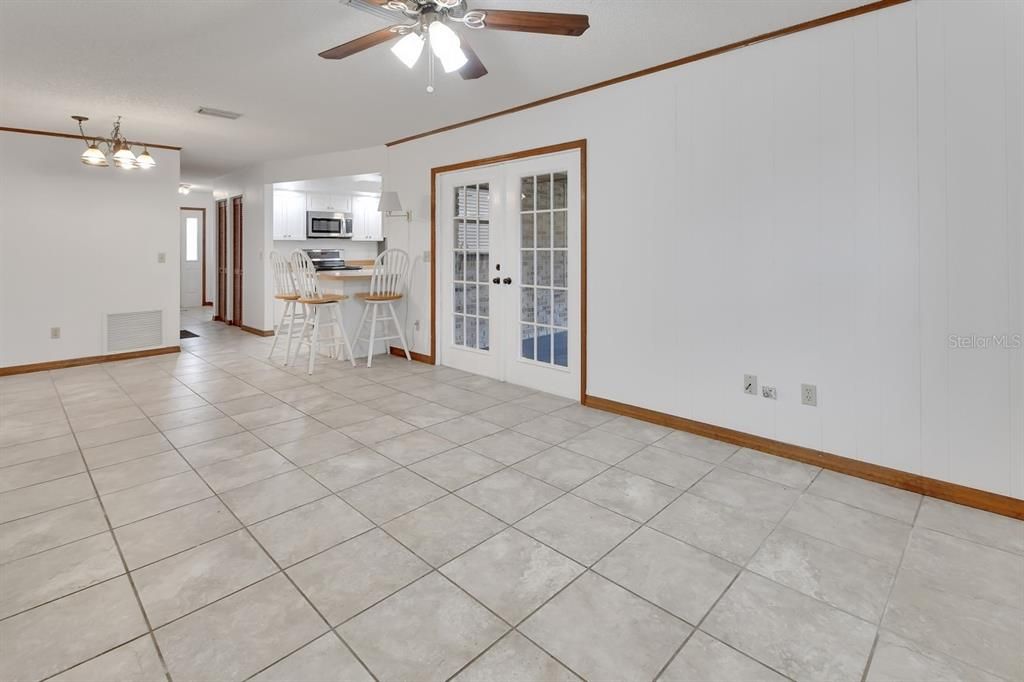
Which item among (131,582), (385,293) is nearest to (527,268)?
(385,293)

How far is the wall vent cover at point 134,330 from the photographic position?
5.68 m

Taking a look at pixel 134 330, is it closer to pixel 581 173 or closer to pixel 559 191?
pixel 559 191

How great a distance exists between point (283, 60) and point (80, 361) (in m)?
4.23

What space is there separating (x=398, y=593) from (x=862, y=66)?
10.6 ft

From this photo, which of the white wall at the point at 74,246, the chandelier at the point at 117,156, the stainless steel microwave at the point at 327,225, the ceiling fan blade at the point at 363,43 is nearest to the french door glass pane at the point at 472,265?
the ceiling fan blade at the point at 363,43

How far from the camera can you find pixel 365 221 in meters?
8.91

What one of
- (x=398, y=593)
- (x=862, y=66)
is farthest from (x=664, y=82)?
(x=398, y=593)

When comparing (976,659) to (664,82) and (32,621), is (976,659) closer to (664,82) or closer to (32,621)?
(32,621)

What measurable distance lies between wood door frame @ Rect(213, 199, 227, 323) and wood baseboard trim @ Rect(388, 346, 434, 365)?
14.4 ft

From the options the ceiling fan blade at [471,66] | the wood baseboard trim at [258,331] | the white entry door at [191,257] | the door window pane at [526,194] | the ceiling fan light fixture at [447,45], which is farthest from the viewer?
the white entry door at [191,257]

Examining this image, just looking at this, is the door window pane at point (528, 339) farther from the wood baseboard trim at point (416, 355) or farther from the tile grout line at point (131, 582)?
the tile grout line at point (131, 582)

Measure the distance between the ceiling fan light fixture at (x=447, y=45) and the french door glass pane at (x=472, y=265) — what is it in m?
2.33

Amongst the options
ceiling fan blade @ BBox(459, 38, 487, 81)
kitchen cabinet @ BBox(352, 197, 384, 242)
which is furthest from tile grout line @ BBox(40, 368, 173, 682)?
kitchen cabinet @ BBox(352, 197, 384, 242)

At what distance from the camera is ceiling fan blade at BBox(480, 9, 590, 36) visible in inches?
86.0
